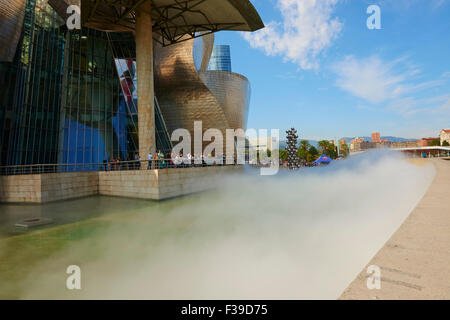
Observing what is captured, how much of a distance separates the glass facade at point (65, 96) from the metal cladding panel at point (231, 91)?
14.6 metres

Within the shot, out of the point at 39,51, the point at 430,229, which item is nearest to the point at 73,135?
the point at 39,51

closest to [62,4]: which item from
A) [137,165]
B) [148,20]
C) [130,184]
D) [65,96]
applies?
[65,96]

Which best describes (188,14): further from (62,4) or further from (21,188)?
(21,188)

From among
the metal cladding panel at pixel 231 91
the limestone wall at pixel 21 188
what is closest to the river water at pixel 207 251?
the limestone wall at pixel 21 188

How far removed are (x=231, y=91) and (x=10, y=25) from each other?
28.7 metres

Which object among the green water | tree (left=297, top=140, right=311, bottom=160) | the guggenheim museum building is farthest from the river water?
tree (left=297, top=140, right=311, bottom=160)

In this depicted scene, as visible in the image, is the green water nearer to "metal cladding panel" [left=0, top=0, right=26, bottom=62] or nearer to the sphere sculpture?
"metal cladding panel" [left=0, top=0, right=26, bottom=62]

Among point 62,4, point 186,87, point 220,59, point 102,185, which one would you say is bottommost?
point 102,185

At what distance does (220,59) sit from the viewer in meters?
118

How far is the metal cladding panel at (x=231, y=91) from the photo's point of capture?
3834 centimetres

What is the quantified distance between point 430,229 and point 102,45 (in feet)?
98.9

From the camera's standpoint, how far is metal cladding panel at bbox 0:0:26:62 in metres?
21.2

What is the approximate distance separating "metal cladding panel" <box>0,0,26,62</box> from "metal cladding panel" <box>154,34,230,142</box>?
13.3m
